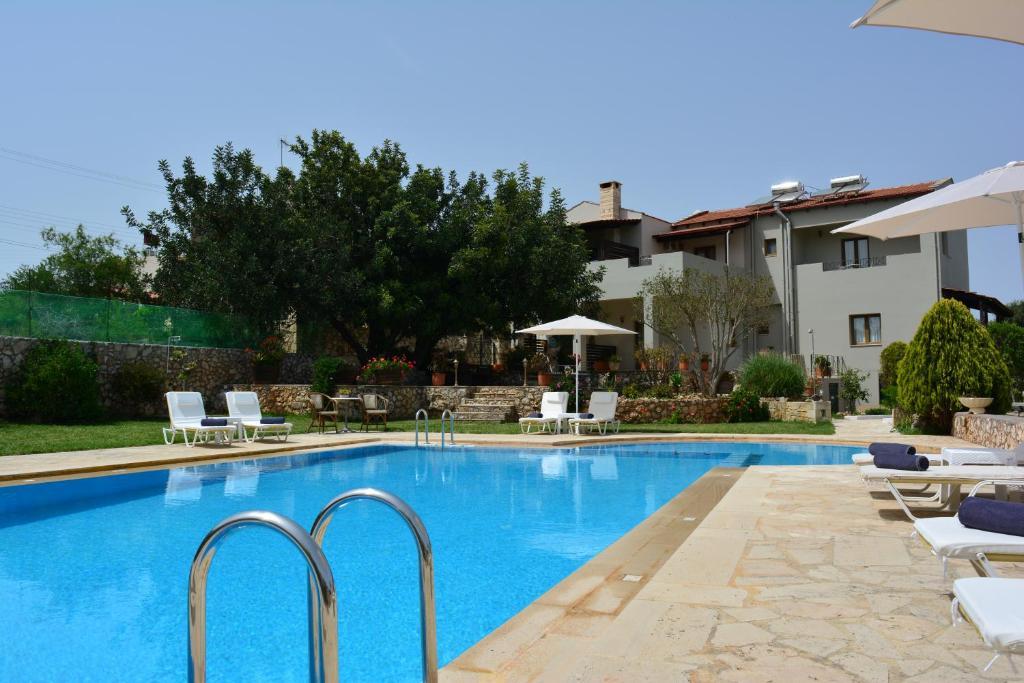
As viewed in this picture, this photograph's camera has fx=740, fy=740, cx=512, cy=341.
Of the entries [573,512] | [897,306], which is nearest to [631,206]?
[897,306]

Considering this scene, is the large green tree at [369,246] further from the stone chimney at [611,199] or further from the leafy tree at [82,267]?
the leafy tree at [82,267]

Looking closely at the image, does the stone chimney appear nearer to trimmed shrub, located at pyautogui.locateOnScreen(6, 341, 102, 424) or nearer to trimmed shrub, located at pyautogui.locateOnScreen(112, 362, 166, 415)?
trimmed shrub, located at pyautogui.locateOnScreen(112, 362, 166, 415)

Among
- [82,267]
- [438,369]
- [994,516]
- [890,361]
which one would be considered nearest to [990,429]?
[994,516]

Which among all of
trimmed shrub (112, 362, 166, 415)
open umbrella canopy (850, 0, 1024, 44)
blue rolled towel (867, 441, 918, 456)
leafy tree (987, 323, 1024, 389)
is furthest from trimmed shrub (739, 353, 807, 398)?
open umbrella canopy (850, 0, 1024, 44)

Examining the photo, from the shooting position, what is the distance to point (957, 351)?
42.2 ft

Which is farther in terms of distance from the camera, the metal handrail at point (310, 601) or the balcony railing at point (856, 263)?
the balcony railing at point (856, 263)

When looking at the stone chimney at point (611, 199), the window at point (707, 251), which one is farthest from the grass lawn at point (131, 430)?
the stone chimney at point (611, 199)

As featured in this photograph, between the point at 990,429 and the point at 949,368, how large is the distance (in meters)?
2.45

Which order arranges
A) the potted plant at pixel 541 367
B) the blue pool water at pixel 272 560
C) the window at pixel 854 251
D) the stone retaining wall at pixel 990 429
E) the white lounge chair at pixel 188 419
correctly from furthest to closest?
the window at pixel 854 251
the potted plant at pixel 541 367
the white lounge chair at pixel 188 419
the stone retaining wall at pixel 990 429
the blue pool water at pixel 272 560

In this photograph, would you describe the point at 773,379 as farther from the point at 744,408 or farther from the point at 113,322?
the point at 113,322

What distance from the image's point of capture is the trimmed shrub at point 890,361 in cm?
2378

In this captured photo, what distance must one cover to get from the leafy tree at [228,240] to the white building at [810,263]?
1182 centimetres

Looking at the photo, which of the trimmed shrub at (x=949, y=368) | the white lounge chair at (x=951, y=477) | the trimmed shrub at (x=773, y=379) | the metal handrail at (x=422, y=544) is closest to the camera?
the metal handrail at (x=422, y=544)

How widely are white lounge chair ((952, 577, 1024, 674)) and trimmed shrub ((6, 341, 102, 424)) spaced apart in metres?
17.6
